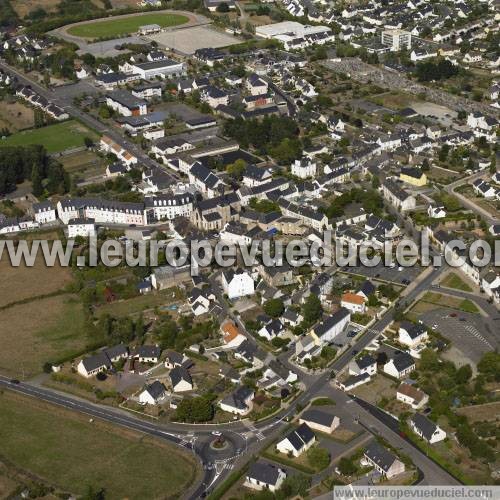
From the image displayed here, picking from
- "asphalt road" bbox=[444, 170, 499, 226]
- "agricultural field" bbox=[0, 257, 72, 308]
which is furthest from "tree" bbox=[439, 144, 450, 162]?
"agricultural field" bbox=[0, 257, 72, 308]

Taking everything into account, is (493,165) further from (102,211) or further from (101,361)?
(101,361)

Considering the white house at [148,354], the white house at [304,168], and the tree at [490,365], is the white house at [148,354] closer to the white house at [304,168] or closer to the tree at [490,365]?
the tree at [490,365]

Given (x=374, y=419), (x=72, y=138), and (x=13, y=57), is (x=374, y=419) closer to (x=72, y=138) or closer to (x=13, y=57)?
(x=72, y=138)

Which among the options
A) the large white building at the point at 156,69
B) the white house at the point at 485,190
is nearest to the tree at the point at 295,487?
the white house at the point at 485,190

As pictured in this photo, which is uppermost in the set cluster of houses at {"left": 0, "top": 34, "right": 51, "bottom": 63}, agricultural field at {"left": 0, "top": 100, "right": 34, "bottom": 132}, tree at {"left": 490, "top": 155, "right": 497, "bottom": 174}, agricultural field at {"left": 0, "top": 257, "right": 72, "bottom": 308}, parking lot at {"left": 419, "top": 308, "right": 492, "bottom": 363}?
parking lot at {"left": 419, "top": 308, "right": 492, "bottom": 363}

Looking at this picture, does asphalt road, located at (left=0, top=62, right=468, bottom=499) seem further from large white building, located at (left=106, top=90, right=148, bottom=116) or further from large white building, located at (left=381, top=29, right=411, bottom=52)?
large white building, located at (left=381, top=29, right=411, bottom=52)
